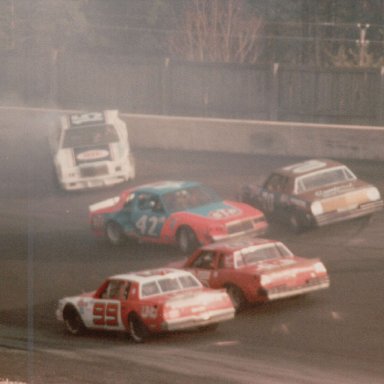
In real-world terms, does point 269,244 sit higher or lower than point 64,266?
higher

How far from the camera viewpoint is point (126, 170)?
3088 cm

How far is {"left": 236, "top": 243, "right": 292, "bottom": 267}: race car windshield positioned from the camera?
19484 mm

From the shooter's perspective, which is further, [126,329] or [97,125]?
[97,125]

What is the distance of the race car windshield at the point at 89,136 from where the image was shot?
104ft

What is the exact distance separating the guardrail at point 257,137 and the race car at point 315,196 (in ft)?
17.3

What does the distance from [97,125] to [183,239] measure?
9293 mm

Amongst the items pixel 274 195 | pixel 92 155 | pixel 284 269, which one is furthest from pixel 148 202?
pixel 284 269

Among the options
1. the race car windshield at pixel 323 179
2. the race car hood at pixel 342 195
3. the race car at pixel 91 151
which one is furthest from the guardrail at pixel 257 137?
the race car hood at pixel 342 195

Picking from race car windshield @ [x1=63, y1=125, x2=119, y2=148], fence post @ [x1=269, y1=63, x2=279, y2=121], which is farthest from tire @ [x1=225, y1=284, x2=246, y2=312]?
fence post @ [x1=269, y1=63, x2=279, y2=121]

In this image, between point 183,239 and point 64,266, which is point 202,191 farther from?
point 64,266

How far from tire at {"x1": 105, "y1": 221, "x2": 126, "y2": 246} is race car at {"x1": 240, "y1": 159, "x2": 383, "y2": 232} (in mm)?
3040

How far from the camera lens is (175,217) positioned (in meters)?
24.0

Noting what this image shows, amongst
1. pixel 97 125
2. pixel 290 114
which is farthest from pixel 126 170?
pixel 290 114

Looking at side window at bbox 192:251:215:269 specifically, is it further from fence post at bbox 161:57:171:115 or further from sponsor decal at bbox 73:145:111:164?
fence post at bbox 161:57:171:115
